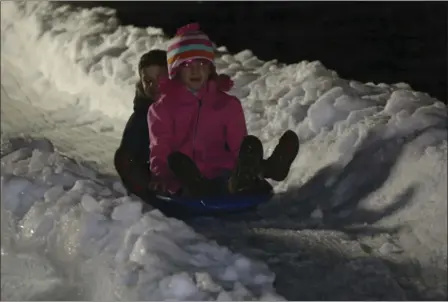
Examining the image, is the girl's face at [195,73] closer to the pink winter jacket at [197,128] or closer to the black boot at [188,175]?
the pink winter jacket at [197,128]

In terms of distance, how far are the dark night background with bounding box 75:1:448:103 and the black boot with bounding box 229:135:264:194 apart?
11.2 ft

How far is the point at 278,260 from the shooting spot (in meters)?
3.42

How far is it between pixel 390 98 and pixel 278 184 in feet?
3.10

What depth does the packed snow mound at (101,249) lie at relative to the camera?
111 inches

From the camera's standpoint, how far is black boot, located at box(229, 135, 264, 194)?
3500 millimetres

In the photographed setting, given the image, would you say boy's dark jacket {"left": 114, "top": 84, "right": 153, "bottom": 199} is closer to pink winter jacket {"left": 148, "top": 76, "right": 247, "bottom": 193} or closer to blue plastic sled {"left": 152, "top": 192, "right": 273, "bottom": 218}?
pink winter jacket {"left": 148, "top": 76, "right": 247, "bottom": 193}

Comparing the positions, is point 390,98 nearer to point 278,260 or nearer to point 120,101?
point 278,260

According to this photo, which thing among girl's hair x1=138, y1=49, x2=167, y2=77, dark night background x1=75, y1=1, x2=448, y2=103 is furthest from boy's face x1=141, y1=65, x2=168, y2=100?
dark night background x1=75, y1=1, x2=448, y2=103

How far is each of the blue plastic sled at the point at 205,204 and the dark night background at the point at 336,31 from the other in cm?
336

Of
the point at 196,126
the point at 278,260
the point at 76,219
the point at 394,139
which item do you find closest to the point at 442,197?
the point at 394,139

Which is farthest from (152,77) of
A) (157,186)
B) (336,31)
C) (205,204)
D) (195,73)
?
(336,31)

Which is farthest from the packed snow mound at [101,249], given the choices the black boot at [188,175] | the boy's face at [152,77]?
the boy's face at [152,77]

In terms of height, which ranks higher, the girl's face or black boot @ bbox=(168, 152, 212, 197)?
the girl's face

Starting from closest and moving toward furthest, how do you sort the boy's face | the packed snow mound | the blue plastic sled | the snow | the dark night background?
1. the packed snow mound
2. the snow
3. the blue plastic sled
4. the boy's face
5. the dark night background
